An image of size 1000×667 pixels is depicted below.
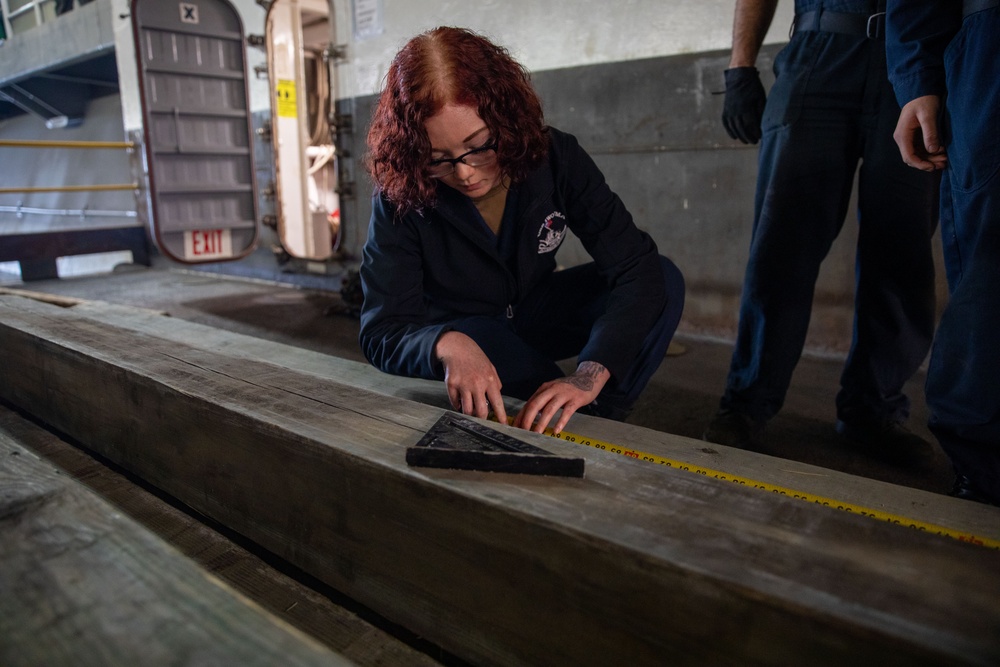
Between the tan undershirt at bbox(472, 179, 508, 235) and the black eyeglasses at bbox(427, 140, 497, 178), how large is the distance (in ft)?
0.62

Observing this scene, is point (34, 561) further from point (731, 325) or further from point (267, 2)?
point (267, 2)

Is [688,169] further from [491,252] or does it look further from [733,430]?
[491,252]

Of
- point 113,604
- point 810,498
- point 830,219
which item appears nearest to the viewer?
point 113,604

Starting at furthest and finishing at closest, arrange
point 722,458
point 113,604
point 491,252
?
point 491,252 < point 722,458 < point 113,604

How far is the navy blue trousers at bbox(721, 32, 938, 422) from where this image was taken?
182 cm

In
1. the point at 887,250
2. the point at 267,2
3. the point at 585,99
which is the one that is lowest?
the point at 887,250

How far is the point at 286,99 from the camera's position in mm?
5371

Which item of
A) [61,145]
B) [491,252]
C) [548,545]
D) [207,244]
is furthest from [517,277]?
[61,145]

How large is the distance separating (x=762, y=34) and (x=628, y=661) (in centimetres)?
200

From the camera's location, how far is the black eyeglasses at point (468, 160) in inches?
57.2

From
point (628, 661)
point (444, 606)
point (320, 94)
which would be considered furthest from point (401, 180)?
point (320, 94)

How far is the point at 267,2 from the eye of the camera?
4883mm

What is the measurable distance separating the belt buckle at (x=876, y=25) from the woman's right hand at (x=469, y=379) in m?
1.43

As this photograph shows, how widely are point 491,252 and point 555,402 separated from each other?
1.86ft
